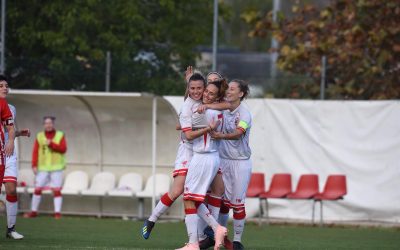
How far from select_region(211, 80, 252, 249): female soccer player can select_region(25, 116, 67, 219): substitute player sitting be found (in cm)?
756

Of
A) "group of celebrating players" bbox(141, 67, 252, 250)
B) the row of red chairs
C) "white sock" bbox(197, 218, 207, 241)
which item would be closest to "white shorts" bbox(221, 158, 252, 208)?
"group of celebrating players" bbox(141, 67, 252, 250)

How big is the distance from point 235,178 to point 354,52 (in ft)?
34.6

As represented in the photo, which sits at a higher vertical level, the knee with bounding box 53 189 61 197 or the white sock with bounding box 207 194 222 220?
the white sock with bounding box 207 194 222 220

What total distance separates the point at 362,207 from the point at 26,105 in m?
7.14

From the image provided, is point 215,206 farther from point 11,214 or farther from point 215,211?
point 11,214

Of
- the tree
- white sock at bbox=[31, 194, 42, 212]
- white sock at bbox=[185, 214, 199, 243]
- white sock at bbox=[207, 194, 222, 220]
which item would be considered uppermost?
the tree

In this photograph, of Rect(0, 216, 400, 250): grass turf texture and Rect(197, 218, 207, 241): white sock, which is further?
Rect(0, 216, 400, 250): grass turf texture

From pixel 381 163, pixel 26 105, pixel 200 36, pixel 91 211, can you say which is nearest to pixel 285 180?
pixel 381 163

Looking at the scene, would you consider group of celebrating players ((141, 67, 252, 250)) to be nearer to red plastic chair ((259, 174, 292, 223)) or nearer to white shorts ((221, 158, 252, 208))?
white shorts ((221, 158, 252, 208))

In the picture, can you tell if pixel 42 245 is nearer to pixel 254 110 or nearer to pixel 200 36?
pixel 254 110

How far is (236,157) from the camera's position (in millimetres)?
12727

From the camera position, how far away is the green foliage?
840 inches

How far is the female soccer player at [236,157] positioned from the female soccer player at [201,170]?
67cm

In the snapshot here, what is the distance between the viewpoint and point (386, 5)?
2270 centimetres
